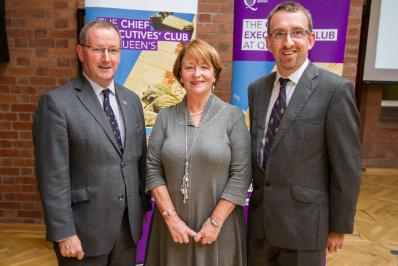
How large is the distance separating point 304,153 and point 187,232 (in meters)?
0.62

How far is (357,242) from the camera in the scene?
333 cm

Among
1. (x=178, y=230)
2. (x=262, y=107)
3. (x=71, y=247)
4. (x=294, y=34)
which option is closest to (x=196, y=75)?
(x=262, y=107)

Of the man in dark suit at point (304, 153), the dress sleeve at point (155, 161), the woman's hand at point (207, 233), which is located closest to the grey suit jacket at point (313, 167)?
the man in dark suit at point (304, 153)

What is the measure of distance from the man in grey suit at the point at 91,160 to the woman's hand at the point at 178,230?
215mm

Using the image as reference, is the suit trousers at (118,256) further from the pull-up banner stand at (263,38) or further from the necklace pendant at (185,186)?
the pull-up banner stand at (263,38)

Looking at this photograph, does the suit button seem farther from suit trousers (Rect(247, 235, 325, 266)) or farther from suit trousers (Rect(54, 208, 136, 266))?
suit trousers (Rect(247, 235, 325, 266))

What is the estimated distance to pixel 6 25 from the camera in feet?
10.1

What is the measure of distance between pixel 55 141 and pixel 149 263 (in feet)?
2.48

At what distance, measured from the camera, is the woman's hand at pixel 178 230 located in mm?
1577

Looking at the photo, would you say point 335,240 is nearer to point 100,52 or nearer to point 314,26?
point 100,52

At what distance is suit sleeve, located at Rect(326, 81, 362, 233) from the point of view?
1.42 metres

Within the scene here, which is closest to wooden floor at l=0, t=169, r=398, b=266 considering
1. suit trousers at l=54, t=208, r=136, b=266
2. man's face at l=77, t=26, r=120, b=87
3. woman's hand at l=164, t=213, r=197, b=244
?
suit trousers at l=54, t=208, r=136, b=266

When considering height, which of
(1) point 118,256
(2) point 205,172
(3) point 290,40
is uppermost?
(3) point 290,40

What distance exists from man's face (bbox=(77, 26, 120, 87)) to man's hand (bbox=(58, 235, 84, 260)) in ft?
2.32
